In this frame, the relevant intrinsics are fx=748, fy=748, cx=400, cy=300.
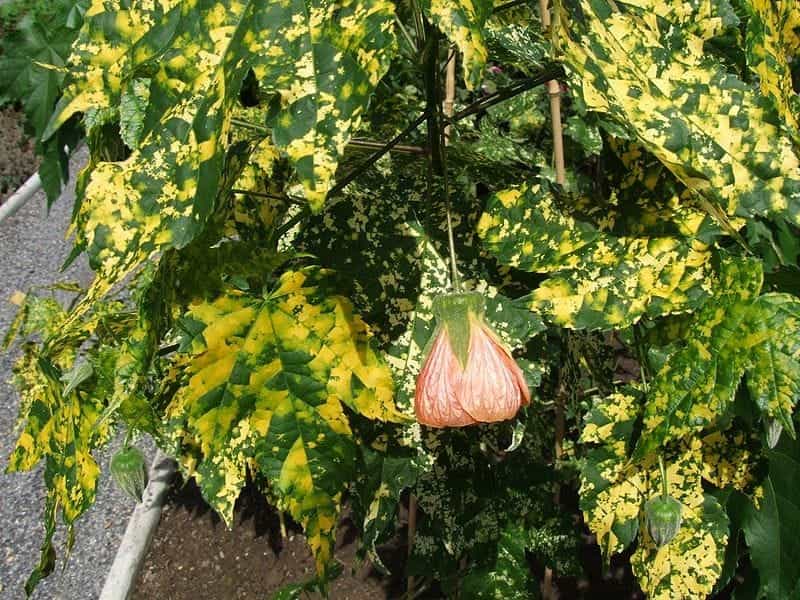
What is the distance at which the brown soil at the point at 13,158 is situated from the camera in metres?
3.81

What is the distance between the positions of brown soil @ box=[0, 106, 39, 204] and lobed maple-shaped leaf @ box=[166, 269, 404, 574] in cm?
351

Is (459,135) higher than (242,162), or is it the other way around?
(242,162)

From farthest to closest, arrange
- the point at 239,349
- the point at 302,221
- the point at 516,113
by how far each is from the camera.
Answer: the point at 516,113
the point at 302,221
the point at 239,349

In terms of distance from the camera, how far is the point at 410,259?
2.42 ft

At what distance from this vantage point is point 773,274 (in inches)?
25.7

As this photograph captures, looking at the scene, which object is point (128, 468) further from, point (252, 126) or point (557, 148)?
point (557, 148)

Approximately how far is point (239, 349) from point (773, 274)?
1.54 feet

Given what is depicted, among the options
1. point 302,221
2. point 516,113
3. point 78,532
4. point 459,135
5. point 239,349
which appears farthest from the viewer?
point 78,532

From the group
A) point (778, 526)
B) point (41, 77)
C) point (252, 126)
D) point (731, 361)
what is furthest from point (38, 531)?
point (731, 361)

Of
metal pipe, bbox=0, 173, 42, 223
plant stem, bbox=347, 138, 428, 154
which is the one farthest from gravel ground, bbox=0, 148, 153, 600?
plant stem, bbox=347, 138, 428, 154

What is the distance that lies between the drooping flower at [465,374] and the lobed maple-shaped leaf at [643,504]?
159mm

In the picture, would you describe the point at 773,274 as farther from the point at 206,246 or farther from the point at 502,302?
the point at 206,246

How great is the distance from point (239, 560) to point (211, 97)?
1532 millimetres

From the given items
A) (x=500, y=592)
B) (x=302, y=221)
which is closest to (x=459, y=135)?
(x=302, y=221)
